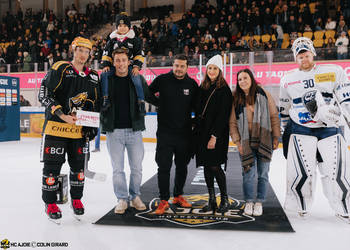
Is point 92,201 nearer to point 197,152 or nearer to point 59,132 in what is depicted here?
point 59,132

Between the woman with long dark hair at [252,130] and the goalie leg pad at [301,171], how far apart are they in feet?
0.66

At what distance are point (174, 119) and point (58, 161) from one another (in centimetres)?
113

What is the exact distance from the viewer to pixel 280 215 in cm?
294

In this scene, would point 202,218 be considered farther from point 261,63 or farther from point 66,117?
point 261,63


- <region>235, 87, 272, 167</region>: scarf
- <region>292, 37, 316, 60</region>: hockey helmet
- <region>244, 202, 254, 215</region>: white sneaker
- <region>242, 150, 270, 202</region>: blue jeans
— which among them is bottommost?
<region>244, 202, 254, 215</region>: white sneaker

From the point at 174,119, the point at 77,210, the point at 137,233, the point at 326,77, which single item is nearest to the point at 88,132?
the point at 77,210

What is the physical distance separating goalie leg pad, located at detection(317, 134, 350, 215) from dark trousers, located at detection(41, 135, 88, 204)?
7.33ft

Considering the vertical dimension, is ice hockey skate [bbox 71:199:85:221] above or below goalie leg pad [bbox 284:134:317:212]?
below

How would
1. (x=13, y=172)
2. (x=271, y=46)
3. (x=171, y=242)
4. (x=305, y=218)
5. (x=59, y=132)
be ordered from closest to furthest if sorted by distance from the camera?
(x=171, y=242) < (x=59, y=132) < (x=305, y=218) < (x=13, y=172) < (x=271, y=46)

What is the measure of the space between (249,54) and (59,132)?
7208 mm

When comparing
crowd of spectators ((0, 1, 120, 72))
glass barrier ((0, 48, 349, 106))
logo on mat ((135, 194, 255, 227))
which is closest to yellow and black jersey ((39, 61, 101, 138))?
logo on mat ((135, 194, 255, 227))

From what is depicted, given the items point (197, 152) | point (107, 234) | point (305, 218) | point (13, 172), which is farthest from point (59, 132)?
point (13, 172)

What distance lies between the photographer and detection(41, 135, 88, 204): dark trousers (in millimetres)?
2637

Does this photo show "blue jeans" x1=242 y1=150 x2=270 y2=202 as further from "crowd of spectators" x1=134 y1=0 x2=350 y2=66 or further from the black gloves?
"crowd of spectators" x1=134 y1=0 x2=350 y2=66
